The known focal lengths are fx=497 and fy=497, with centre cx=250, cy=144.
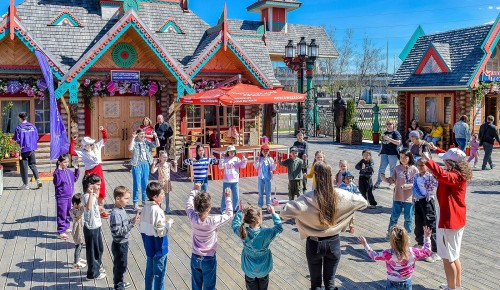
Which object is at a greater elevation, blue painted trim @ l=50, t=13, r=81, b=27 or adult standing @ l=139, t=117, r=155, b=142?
blue painted trim @ l=50, t=13, r=81, b=27

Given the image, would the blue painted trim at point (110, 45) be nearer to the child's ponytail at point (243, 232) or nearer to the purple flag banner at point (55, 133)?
the purple flag banner at point (55, 133)

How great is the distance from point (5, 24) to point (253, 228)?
1338 cm

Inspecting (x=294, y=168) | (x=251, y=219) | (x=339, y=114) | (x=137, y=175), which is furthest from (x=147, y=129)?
(x=339, y=114)

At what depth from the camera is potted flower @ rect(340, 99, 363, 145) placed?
24995mm

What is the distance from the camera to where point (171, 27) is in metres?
20.2

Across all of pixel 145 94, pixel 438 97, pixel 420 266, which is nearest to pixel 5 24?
pixel 145 94

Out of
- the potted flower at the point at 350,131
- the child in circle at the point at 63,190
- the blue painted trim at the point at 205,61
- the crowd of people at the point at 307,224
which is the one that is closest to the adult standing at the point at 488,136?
the potted flower at the point at 350,131

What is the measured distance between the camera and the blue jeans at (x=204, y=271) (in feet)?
18.7

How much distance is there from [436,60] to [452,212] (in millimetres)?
18395

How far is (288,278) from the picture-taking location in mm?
7082

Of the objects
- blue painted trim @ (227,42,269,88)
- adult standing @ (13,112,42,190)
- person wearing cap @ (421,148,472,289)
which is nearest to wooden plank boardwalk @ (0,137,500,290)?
person wearing cap @ (421,148,472,289)

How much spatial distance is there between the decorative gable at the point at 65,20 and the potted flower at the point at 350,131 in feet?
44.8

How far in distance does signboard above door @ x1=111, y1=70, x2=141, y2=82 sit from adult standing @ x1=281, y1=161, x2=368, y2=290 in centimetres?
1366

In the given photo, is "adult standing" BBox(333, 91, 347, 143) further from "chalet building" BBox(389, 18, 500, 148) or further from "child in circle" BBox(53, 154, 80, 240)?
"child in circle" BBox(53, 154, 80, 240)
